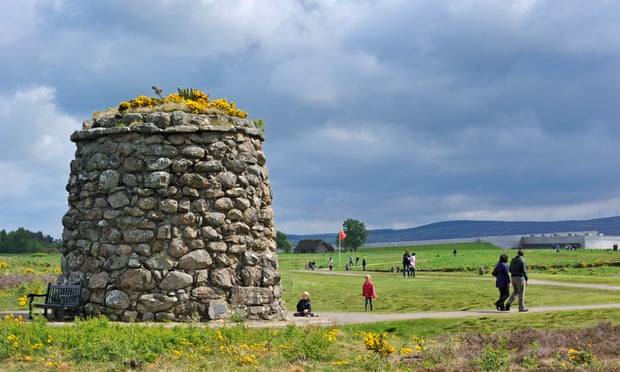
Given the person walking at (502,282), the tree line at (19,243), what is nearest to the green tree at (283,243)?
the tree line at (19,243)

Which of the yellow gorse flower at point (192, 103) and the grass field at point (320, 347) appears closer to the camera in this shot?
the grass field at point (320, 347)

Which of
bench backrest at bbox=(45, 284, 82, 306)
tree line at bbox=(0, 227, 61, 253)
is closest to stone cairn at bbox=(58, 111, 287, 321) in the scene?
bench backrest at bbox=(45, 284, 82, 306)

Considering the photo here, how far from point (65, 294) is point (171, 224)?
3.42m

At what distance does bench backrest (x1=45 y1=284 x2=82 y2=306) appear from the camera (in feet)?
56.5

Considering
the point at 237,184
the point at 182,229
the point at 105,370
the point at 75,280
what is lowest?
the point at 105,370

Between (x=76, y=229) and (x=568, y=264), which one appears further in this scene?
(x=568, y=264)

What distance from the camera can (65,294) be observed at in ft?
56.9

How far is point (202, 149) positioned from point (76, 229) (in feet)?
13.7

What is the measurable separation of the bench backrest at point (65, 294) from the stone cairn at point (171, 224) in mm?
220

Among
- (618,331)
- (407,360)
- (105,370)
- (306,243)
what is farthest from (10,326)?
(306,243)

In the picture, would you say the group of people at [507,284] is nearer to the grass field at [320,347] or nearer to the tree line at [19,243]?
the grass field at [320,347]

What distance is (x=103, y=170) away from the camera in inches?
690

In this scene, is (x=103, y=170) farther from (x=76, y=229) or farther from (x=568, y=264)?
(x=568, y=264)

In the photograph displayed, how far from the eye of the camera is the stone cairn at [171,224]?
55.0 feet
